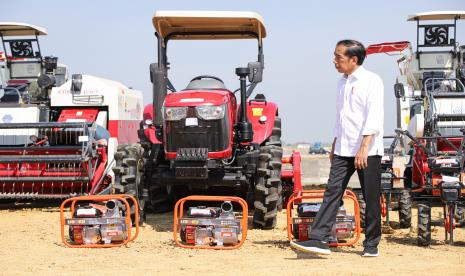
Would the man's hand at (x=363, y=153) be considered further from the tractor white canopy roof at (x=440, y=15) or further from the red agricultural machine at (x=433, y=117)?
the tractor white canopy roof at (x=440, y=15)

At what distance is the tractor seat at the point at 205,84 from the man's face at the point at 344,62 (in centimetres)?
298

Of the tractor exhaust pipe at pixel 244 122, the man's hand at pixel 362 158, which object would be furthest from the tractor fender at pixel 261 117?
the man's hand at pixel 362 158

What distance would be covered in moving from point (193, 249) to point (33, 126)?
468cm

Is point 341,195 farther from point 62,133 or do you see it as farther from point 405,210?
point 62,133

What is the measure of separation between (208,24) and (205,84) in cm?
86

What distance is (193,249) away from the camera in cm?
737

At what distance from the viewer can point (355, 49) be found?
6602mm

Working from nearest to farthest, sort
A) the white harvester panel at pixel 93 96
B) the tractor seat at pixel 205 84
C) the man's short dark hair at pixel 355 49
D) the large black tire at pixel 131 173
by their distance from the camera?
the man's short dark hair at pixel 355 49 → the large black tire at pixel 131 173 → the tractor seat at pixel 205 84 → the white harvester panel at pixel 93 96

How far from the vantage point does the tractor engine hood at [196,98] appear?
28.2ft

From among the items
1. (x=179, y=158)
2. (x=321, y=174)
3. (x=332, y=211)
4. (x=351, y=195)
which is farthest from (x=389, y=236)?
(x=321, y=174)

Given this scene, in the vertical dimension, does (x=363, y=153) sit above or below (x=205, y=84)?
below

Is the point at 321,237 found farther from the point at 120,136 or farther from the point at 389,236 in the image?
the point at 120,136

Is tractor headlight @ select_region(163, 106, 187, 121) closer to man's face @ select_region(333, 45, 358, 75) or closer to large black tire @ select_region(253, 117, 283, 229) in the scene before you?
large black tire @ select_region(253, 117, 283, 229)

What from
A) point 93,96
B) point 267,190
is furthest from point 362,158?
point 93,96
